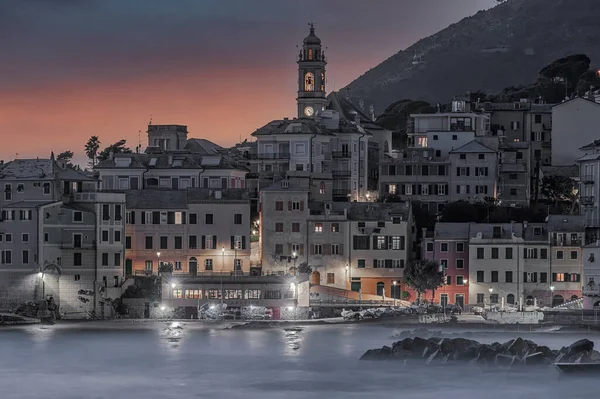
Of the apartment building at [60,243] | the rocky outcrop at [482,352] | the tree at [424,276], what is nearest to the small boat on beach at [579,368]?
the rocky outcrop at [482,352]

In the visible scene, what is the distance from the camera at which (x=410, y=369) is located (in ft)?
265

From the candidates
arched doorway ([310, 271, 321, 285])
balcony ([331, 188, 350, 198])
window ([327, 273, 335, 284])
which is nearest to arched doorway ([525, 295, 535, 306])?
window ([327, 273, 335, 284])

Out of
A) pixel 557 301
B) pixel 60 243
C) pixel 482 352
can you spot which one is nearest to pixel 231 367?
pixel 482 352

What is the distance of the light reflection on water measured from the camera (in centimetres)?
7569

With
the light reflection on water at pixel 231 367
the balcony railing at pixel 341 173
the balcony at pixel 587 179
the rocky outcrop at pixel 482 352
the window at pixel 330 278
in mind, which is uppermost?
the balcony railing at pixel 341 173

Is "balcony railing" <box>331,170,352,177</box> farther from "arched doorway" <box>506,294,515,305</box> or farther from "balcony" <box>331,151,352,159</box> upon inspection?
"arched doorway" <box>506,294,515,305</box>

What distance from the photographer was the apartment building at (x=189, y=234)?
4018 inches

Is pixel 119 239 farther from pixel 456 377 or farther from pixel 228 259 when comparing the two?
pixel 456 377

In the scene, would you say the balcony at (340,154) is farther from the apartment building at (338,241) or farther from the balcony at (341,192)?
the apartment building at (338,241)

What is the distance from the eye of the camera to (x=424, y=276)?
9925 cm

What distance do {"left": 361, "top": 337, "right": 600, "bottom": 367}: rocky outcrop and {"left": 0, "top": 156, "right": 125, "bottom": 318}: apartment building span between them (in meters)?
19.9

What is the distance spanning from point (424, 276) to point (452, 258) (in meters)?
3.47

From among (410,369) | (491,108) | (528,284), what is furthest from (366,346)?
(491,108)

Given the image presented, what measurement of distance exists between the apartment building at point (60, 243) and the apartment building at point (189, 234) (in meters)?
2.87
